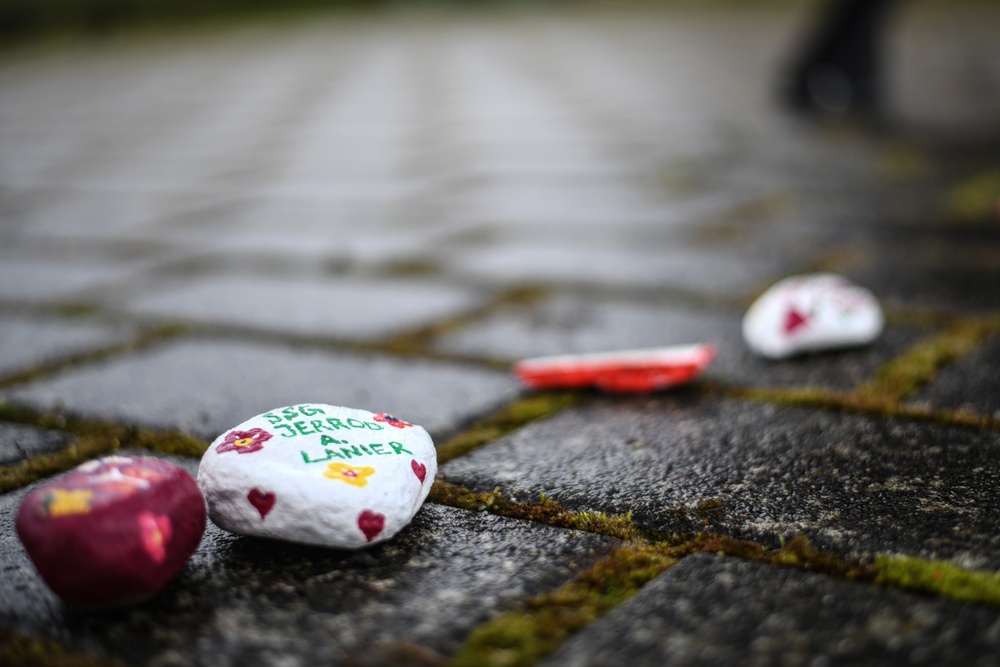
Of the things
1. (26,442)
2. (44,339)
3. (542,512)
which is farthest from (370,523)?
(44,339)

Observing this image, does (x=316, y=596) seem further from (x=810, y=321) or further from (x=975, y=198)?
(x=975, y=198)

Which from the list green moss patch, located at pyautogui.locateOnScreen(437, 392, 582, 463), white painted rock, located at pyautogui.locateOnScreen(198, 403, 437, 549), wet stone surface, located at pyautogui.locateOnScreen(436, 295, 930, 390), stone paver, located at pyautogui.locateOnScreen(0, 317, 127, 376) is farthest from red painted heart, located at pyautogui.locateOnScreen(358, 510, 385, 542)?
stone paver, located at pyautogui.locateOnScreen(0, 317, 127, 376)

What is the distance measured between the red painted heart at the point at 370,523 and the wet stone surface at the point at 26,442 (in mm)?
453

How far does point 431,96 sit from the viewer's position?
19.4 feet

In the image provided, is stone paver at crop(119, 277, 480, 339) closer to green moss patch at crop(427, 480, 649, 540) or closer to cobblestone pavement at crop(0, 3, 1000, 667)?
cobblestone pavement at crop(0, 3, 1000, 667)

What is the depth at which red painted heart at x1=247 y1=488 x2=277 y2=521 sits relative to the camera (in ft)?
2.58

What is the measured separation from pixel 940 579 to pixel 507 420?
54cm

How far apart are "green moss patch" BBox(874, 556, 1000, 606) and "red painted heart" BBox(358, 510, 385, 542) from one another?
1.24ft

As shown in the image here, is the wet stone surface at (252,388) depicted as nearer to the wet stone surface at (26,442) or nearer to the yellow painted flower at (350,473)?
the wet stone surface at (26,442)

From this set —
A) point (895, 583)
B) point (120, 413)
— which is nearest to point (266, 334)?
point (120, 413)

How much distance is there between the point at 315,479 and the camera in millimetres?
785

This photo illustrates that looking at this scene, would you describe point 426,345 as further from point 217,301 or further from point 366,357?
point 217,301

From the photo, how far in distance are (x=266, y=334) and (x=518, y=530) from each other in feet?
2.77

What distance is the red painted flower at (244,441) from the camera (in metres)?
0.82
